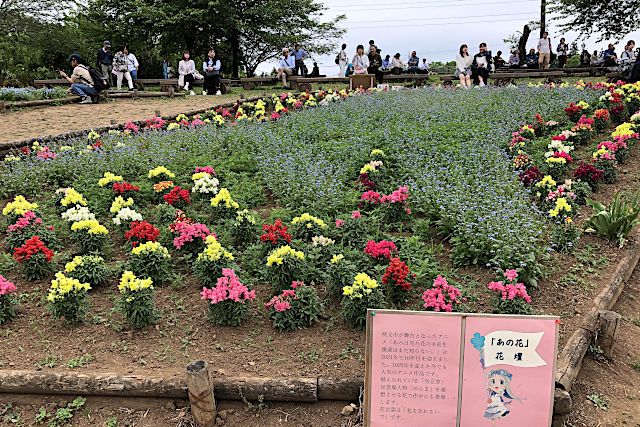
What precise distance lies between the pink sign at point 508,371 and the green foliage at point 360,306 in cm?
123

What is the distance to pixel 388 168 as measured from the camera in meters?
7.07

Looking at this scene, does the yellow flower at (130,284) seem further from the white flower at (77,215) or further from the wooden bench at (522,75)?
the wooden bench at (522,75)

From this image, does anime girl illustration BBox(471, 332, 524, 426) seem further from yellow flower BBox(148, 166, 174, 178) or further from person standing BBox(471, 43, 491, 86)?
person standing BBox(471, 43, 491, 86)

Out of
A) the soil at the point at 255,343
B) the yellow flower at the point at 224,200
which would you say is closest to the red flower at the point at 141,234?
the soil at the point at 255,343

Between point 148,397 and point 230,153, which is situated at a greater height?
point 230,153

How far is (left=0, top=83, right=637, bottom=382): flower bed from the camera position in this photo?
420cm

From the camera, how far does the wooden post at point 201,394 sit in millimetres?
3094

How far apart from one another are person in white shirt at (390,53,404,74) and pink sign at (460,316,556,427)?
19.0 m

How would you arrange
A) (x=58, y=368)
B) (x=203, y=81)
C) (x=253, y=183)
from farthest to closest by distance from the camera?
1. (x=203, y=81)
2. (x=253, y=183)
3. (x=58, y=368)

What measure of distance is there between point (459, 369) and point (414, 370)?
248 millimetres

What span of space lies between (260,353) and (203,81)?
15729 millimetres

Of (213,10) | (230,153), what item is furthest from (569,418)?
(213,10)

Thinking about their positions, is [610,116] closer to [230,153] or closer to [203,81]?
[230,153]

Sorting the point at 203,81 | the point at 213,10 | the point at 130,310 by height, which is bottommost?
the point at 130,310
